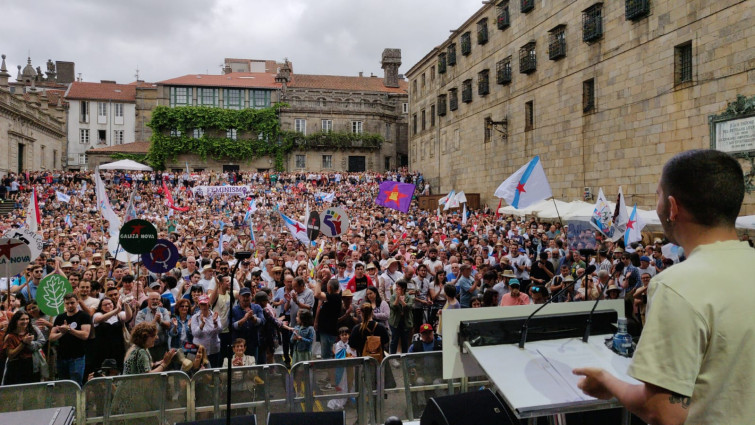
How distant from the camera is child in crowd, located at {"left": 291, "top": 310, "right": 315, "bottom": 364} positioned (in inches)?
292

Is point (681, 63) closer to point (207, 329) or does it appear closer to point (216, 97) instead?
point (207, 329)

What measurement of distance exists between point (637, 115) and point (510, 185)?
32.8 ft

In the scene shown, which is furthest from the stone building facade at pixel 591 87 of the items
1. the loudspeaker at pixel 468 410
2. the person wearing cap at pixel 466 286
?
the loudspeaker at pixel 468 410

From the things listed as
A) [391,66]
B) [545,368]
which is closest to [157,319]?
[545,368]

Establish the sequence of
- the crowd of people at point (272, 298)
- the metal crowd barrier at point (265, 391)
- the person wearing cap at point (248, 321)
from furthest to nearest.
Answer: the person wearing cap at point (248, 321) → the crowd of people at point (272, 298) → the metal crowd barrier at point (265, 391)

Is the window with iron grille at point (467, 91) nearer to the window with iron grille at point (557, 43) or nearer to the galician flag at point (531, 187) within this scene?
the window with iron grille at point (557, 43)

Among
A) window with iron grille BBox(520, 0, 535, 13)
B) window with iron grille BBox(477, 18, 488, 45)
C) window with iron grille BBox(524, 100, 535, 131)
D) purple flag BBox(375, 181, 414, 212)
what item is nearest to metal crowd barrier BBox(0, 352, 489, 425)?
purple flag BBox(375, 181, 414, 212)

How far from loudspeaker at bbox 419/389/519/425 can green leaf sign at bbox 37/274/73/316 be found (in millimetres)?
5914

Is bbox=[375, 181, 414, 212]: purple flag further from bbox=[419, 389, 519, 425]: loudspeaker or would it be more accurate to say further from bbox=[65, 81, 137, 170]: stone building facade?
bbox=[65, 81, 137, 170]: stone building facade

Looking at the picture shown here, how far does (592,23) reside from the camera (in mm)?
20391

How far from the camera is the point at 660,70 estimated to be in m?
17.4

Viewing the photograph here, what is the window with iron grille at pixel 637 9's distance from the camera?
17719 mm

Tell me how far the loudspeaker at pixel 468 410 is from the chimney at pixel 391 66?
60185 millimetres

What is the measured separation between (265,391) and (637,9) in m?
18.5
